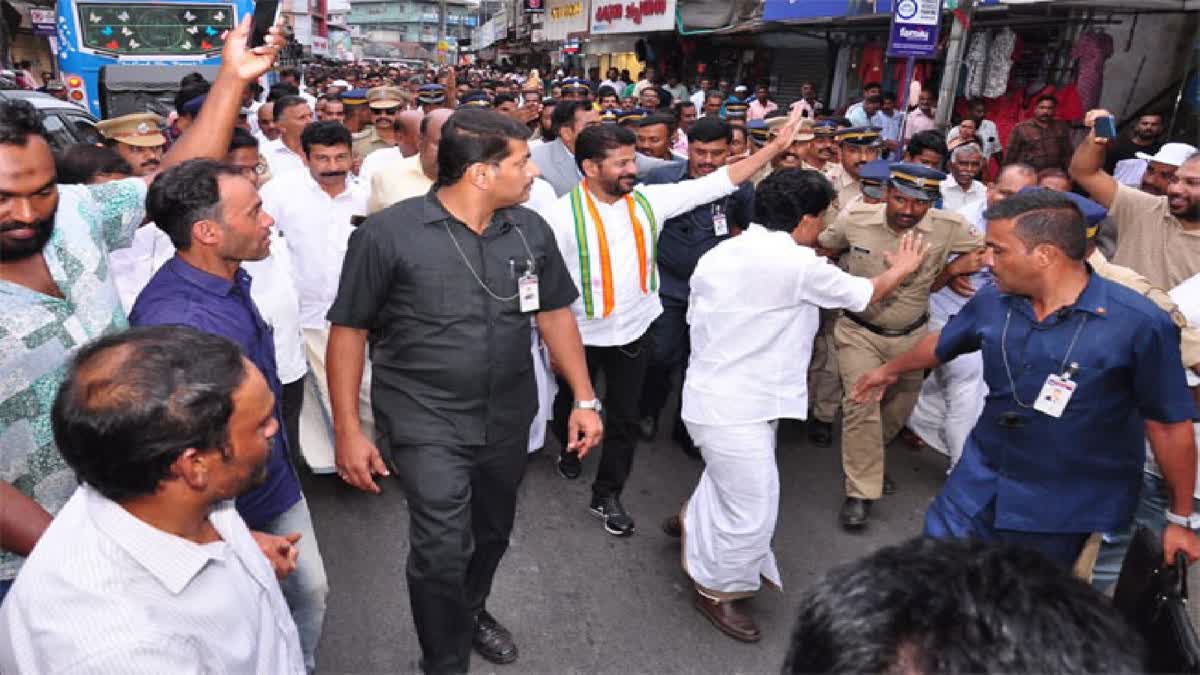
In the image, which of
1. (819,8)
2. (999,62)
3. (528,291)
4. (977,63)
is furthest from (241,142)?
(819,8)

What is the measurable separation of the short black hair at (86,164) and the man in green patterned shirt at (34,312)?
177cm

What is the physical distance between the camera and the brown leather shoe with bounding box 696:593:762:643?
3.48 metres

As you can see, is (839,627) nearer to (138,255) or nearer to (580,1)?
(138,255)

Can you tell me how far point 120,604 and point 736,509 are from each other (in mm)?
2519

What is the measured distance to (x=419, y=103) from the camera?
→ 10.3 metres

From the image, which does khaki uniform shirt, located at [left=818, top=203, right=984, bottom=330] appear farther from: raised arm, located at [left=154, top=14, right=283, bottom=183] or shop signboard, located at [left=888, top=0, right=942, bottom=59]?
shop signboard, located at [left=888, top=0, right=942, bottom=59]

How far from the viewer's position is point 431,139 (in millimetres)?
4754

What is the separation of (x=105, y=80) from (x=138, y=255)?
11778 millimetres

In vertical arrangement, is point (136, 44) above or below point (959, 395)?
above

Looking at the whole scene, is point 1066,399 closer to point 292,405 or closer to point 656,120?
point 292,405

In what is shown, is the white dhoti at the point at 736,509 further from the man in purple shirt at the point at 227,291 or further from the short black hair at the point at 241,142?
the short black hair at the point at 241,142

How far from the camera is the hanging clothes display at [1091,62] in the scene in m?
9.61

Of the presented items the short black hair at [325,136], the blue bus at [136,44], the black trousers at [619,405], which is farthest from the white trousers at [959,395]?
the blue bus at [136,44]

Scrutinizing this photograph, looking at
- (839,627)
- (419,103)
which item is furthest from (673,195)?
(419,103)
